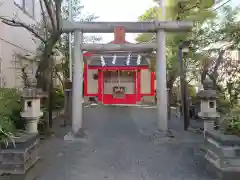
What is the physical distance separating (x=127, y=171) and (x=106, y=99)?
9.05m

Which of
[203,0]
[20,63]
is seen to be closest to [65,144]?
[20,63]

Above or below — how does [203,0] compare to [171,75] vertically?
above

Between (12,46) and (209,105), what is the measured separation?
7878 millimetres

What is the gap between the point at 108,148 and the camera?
24.8ft

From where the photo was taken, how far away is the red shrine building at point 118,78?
45.1 ft

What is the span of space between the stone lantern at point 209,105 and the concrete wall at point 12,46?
22.2 feet

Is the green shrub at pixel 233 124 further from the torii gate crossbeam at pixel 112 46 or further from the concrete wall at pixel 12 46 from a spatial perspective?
the concrete wall at pixel 12 46

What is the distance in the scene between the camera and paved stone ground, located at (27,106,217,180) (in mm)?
5363

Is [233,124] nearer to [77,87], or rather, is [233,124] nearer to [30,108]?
[30,108]

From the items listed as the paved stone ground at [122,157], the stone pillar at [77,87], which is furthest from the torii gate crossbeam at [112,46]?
the paved stone ground at [122,157]

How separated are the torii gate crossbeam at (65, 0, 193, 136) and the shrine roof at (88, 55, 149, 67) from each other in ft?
14.9

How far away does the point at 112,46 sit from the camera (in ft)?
29.1

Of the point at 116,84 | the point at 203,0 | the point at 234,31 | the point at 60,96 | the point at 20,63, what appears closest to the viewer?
the point at 234,31

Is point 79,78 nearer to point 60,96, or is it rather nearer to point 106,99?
point 106,99
